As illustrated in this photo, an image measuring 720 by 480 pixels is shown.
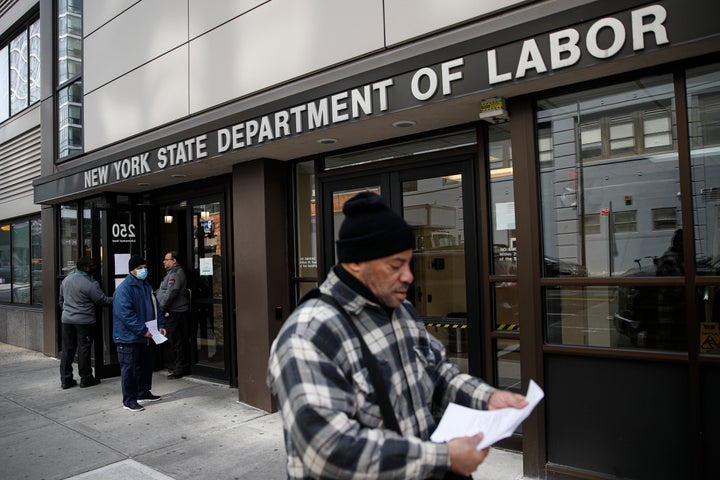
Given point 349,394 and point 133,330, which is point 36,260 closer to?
point 133,330

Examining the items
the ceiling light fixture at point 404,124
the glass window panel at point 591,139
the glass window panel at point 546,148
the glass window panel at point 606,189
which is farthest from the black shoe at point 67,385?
the glass window panel at point 591,139

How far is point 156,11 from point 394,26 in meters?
4.09

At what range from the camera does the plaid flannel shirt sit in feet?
4.79

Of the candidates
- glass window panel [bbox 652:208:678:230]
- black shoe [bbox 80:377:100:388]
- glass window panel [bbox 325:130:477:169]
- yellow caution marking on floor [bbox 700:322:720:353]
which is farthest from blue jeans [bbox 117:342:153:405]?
yellow caution marking on floor [bbox 700:322:720:353]

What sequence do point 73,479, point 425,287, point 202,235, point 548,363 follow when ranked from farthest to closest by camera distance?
point 202,235 < point 425,287 < point 73,479 < point 548,363

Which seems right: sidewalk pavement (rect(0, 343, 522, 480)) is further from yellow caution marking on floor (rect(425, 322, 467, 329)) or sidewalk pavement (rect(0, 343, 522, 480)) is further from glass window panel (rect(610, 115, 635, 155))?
glass window panel (rect(610, 115, 635, 155))

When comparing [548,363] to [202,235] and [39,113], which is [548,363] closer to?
[202,235]

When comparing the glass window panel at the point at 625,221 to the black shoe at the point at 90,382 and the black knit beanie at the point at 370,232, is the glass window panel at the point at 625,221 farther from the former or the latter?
the black shoe at the point at 90,382

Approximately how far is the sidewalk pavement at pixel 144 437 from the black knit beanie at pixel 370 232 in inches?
123

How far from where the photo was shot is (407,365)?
5.90ft

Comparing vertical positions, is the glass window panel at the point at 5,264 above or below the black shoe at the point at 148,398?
above

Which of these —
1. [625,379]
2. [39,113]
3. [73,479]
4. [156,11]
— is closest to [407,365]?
[625,379]

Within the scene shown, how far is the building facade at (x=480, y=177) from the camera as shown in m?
3.54

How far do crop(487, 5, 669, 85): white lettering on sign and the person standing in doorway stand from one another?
214 inches
